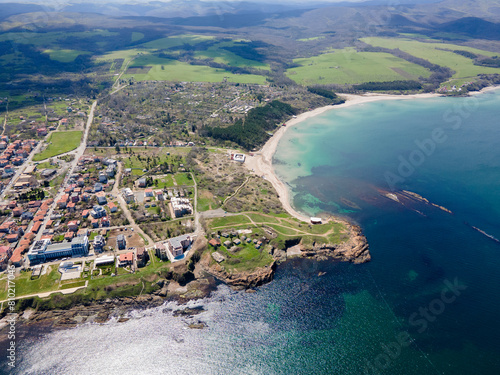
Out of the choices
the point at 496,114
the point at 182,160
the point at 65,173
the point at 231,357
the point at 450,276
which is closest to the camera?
the point at 231,357

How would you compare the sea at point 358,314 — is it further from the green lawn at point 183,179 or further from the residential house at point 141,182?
the residential house at point 141,182

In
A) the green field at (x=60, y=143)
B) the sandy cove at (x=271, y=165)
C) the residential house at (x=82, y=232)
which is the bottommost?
the sandy cove at (x=271, y=165)

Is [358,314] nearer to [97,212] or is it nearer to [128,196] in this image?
[128,196]

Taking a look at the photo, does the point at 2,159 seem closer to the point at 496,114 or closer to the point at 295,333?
the point at 295,333

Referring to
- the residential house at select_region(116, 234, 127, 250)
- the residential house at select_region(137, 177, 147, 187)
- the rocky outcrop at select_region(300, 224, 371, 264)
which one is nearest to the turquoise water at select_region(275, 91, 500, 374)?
the rocky outcrop at select_region(300, 224, 371, 264)

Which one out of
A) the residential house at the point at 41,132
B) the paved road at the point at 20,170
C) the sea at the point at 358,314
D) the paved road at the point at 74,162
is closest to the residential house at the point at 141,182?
the paved road at the point at 74,162

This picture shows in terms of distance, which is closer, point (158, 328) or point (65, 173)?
point (158, 328)

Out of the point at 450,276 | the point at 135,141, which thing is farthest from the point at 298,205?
the point at 135,141

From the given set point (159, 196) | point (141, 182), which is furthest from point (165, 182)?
point (159, 196)
